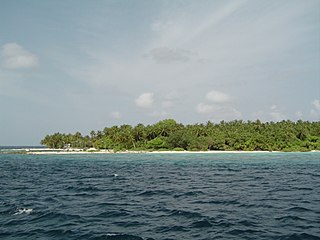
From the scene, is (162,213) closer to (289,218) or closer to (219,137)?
(289,218)

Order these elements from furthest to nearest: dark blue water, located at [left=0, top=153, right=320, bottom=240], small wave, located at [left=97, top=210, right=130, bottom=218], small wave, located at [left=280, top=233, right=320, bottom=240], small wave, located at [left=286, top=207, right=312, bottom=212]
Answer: small wave, located at [left=286, top=207, right=312, bottom=212], small wave, located at [left=97, top=210, right=130, bottom=218], dark blue water, located at [left=0, top=153, right=320, bottom=240], small wave, located at [left=280, top=233, right=320, bottom=240]

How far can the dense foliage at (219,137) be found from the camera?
151125mm

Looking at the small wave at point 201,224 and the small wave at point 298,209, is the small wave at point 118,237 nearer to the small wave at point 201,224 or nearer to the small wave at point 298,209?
the small wave at point 201,224

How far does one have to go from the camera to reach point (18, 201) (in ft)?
90.3

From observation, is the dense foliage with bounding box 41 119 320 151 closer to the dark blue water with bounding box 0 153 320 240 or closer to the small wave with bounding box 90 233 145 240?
the dark blue water with bounding box 0 153 320 240

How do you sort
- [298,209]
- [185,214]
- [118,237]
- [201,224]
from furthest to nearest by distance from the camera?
1. [298,209]
2. [185,214]
3. [201,224]
4. [118,237]

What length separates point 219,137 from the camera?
155000mm

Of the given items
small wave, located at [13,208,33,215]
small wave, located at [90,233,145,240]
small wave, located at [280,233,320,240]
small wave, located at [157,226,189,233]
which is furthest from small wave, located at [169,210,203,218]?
small wave, located at [13,208,33,215]

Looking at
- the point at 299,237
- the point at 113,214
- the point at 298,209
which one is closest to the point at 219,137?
the point at 298,209

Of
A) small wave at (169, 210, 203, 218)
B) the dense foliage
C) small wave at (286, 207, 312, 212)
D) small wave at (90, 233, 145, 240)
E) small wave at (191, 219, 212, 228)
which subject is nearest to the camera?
small wave at (90, 233, 145, 240)

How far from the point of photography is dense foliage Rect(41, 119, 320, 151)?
15112cm

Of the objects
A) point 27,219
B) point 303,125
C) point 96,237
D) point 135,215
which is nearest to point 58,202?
point 27,219

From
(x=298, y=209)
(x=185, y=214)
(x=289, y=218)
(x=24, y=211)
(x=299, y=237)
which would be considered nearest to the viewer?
(x=299, y=237)

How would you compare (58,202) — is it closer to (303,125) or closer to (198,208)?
(198,208)
